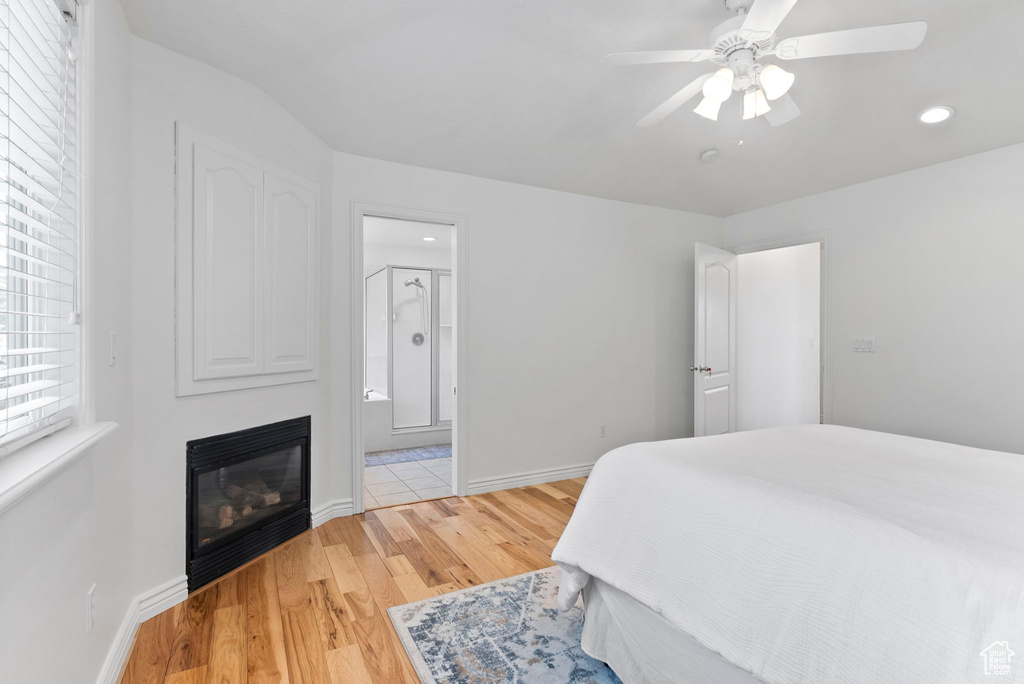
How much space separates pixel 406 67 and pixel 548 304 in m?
1.99

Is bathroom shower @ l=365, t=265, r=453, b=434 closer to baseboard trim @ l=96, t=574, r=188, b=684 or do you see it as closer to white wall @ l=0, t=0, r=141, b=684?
baseboard trim @ l=96, t=574, r=188, b=684

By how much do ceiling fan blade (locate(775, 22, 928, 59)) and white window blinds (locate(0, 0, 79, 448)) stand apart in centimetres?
210

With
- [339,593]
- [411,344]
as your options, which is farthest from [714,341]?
[339,593]

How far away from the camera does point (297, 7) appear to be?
1.94m

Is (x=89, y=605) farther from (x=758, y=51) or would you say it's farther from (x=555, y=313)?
(x=555, y=313)

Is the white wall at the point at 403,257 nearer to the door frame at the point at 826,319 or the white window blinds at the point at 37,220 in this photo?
the door frame at the point at 826,319

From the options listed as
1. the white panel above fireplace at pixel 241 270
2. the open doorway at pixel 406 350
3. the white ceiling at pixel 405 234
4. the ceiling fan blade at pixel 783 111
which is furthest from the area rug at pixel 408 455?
the ceiling fan blade at pixel 783 111

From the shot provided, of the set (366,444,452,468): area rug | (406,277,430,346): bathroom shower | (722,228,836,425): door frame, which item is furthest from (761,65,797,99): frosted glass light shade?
(406,277,430,346): bathroom shower

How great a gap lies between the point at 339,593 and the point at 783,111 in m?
2.78

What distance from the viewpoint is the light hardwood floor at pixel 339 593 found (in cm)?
173

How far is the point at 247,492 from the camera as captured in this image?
8.31ft

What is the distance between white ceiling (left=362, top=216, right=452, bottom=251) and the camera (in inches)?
194

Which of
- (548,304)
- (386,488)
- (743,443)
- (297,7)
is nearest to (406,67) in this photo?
(297,7)

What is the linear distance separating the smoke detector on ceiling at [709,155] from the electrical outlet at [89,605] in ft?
12.1
